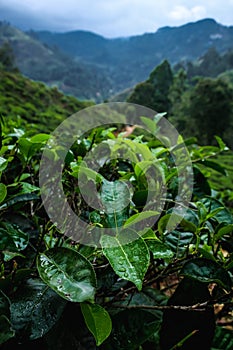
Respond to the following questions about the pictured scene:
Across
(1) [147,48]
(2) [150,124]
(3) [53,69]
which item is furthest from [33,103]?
(1) [147,48]

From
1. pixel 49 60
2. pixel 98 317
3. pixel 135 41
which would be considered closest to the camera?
pixel 98 317

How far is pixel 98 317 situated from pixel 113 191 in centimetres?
14

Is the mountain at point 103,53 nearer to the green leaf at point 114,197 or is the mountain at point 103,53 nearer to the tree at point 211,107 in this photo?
the tree at point 211,107

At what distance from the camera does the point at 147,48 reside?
74.8 meters

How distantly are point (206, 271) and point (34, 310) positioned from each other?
0.70 feet

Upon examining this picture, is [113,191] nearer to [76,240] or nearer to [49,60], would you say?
[76,240]

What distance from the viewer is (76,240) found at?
45cm

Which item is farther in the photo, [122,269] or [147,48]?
[147,48]

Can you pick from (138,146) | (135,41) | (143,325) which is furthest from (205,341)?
(135,41)

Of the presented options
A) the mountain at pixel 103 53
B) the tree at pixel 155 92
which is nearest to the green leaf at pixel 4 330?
the tree at pixel 155 92

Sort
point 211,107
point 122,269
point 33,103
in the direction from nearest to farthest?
1. point 122,269
2. point 33,103
3. point 211,107

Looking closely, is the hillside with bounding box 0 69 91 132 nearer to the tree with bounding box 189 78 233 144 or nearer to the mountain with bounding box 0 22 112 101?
the tree with bounding box 189 78 233 144

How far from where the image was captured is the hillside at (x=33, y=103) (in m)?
7.32

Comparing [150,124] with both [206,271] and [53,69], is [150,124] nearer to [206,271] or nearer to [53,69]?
[206,271]
